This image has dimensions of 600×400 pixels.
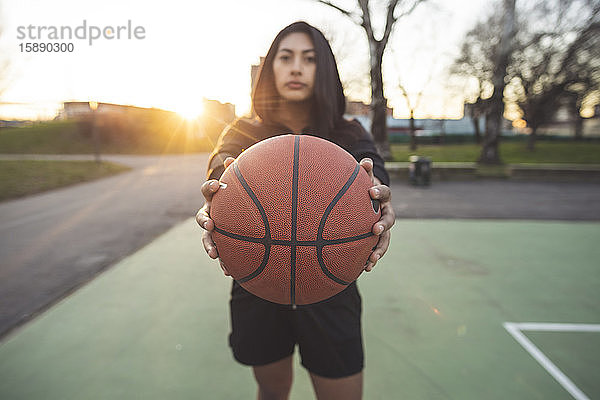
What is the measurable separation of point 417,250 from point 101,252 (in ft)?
14.5

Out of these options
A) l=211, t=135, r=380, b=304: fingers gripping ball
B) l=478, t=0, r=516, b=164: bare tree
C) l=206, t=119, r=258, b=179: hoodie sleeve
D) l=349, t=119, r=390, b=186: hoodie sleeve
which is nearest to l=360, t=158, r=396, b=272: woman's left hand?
l=211, t=135, r=380, b=304: fingers gripping ball

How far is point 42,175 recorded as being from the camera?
12.5 m

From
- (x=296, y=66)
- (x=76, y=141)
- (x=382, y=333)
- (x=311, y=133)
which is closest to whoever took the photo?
(x=296, y=66)

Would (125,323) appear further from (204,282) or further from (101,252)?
(101,252)

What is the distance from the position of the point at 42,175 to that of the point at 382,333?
13862 mm


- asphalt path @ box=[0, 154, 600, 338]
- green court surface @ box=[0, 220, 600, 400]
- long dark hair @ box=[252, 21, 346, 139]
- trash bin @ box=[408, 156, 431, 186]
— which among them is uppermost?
long dark hair @ box=[252, 21, 346, 139]

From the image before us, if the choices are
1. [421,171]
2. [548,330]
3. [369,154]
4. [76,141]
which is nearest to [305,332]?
[369,154]

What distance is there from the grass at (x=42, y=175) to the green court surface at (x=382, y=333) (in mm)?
8477

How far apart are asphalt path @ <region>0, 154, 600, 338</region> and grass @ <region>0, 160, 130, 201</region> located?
0.55m

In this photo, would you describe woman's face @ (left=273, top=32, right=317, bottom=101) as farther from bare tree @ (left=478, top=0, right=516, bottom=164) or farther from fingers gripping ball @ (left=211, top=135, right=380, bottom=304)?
bare tree @ (left=478, top=0, right=516, bottom=164)

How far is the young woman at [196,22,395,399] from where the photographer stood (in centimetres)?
153

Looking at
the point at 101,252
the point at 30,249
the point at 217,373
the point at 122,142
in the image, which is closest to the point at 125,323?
the point at 217,373

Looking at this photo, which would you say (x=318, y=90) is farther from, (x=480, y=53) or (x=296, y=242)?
(x=480, y=53)

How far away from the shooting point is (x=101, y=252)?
16.7 ft
